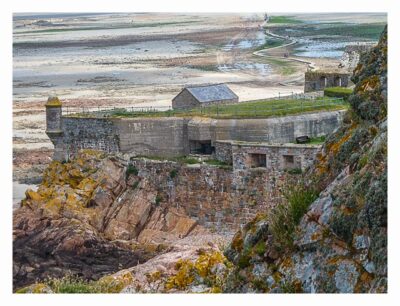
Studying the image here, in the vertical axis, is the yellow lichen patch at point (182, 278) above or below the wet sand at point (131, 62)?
below

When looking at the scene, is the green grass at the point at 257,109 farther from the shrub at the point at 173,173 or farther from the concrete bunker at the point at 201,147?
the shrub at the point at 173,173

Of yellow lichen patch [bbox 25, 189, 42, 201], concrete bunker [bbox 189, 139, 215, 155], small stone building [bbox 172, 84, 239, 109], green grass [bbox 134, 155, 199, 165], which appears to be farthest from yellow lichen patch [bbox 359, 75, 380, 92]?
small stone building [bbox 172, 84, 239, 109]

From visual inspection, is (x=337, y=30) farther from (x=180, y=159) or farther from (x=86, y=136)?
(x=180, y=159)

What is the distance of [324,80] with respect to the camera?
29.9 metres

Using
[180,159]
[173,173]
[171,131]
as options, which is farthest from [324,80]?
[173,173]

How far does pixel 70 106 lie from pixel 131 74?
382 inches

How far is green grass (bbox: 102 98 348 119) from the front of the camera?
2439 cm

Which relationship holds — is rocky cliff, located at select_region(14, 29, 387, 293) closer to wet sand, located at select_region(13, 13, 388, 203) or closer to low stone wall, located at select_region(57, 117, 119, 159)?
low stone wall, located at select_region(57, 117, 119, 159)

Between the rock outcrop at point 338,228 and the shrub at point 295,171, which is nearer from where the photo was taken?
the rock outcrop at point 338,228

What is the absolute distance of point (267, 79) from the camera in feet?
136

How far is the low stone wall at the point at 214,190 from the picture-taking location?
23578 mm

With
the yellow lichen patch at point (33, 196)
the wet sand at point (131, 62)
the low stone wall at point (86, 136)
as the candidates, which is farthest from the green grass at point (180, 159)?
the wet sand at point (131, 62)

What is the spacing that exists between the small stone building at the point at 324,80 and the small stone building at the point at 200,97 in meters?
2.94

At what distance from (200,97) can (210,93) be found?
1.71 ft
